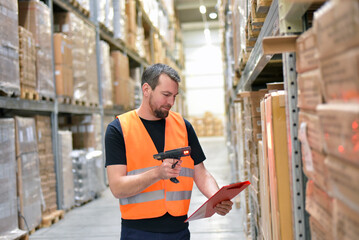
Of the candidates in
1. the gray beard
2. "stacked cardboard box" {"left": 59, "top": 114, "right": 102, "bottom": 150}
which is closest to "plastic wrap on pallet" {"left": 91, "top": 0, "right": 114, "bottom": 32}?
"stacked cardboard box" {"left": 59, "top": 114, "right": 102, "bottom": 150}

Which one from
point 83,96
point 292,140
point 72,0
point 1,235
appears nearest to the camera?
point 292,140

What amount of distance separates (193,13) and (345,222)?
903 inches

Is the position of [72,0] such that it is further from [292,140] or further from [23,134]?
[292,140]

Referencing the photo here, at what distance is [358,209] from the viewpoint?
2.75 feet

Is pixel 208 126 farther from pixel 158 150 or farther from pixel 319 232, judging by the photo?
pixel 319 232

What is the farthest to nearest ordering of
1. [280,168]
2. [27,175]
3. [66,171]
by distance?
[66,171] < [27,175] < [280,168]

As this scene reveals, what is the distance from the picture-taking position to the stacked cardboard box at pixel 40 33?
523 centimetres

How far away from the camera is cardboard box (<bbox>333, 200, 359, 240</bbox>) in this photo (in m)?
0.86

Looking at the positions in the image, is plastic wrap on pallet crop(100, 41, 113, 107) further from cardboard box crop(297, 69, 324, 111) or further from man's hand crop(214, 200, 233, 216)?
cardboard box crop(297, 69, 324, 111)

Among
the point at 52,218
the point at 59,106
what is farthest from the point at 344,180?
the point at 59,106

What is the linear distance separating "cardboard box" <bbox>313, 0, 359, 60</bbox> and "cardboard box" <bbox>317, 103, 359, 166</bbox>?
0.14 meters

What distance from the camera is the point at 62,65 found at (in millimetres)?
5848

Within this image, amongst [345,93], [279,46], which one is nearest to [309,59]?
[279,46]

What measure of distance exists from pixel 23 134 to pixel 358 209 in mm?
4489
